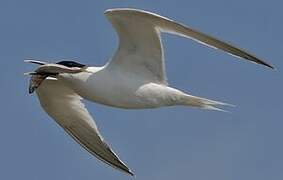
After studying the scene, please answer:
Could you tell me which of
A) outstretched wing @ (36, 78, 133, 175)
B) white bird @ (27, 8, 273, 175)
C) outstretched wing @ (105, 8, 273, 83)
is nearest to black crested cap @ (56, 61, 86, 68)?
white bird @ (27, 8, 273, 175)

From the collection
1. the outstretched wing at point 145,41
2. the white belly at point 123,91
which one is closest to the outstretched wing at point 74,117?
the white belly at point 123,91

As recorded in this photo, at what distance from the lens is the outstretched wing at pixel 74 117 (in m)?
16.1

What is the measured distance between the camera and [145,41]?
46.4 ft

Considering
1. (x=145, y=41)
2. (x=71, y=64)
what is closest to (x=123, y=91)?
(x=145, y=41)

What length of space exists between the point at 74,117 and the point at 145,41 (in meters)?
3.01

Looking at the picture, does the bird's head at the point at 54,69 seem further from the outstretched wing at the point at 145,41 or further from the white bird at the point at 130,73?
the outstretched wing at the point at 145,41

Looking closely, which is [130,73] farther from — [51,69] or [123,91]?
[51,69]

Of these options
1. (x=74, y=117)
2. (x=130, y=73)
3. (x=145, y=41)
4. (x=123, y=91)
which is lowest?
(x=74, y=117)

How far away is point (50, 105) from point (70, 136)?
631 mm

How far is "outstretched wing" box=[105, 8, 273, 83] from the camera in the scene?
42.4 ft

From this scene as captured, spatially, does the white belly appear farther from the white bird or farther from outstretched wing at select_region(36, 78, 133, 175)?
outstretched wing at select_region(36, 78, 133, 175)

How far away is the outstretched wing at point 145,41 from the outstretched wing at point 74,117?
2.02 meters

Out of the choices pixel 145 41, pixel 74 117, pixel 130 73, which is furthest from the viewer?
pixel 74 117

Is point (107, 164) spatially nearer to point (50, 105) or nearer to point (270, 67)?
point (50, 105)
